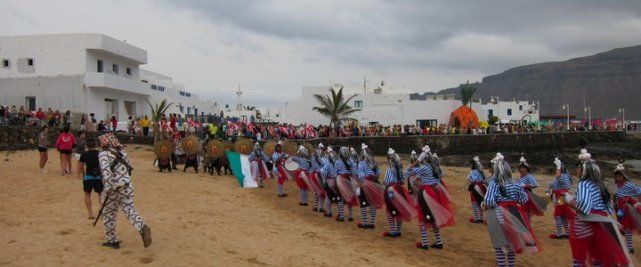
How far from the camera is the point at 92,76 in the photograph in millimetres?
33750

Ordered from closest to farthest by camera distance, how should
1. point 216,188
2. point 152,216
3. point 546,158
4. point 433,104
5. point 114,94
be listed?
point 152,216 < point 216,188 < point 114,94 < point 546,158 < point 433,104

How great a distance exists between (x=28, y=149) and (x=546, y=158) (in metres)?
34.9

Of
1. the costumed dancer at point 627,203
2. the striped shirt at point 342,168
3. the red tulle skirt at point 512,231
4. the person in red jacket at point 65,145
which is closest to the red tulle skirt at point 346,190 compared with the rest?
the striped shirt at point 342,168

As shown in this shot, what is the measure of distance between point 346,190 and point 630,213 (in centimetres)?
599

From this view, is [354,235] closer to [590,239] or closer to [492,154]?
[590,239]

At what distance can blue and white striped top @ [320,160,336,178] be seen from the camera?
44.1ft

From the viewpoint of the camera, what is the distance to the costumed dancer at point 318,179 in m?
14.3

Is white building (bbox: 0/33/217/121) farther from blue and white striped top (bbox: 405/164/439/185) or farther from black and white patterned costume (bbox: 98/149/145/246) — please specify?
blue and white striped top (bbox: 405/164/439/185)

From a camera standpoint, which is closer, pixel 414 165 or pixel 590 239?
pixel 590 239

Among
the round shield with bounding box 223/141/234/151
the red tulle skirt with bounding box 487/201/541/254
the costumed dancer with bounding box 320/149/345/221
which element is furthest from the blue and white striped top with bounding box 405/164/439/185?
the round shield with bounding box 223/141/234/151

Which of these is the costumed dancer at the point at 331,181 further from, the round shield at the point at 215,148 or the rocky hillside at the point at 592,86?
the rocky hillside at the point at 592,86

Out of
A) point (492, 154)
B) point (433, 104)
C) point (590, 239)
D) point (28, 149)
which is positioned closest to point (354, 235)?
point (590, 239)

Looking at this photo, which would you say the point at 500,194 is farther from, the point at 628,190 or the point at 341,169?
the point at 341,169

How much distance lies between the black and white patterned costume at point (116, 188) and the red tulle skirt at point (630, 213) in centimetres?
916
